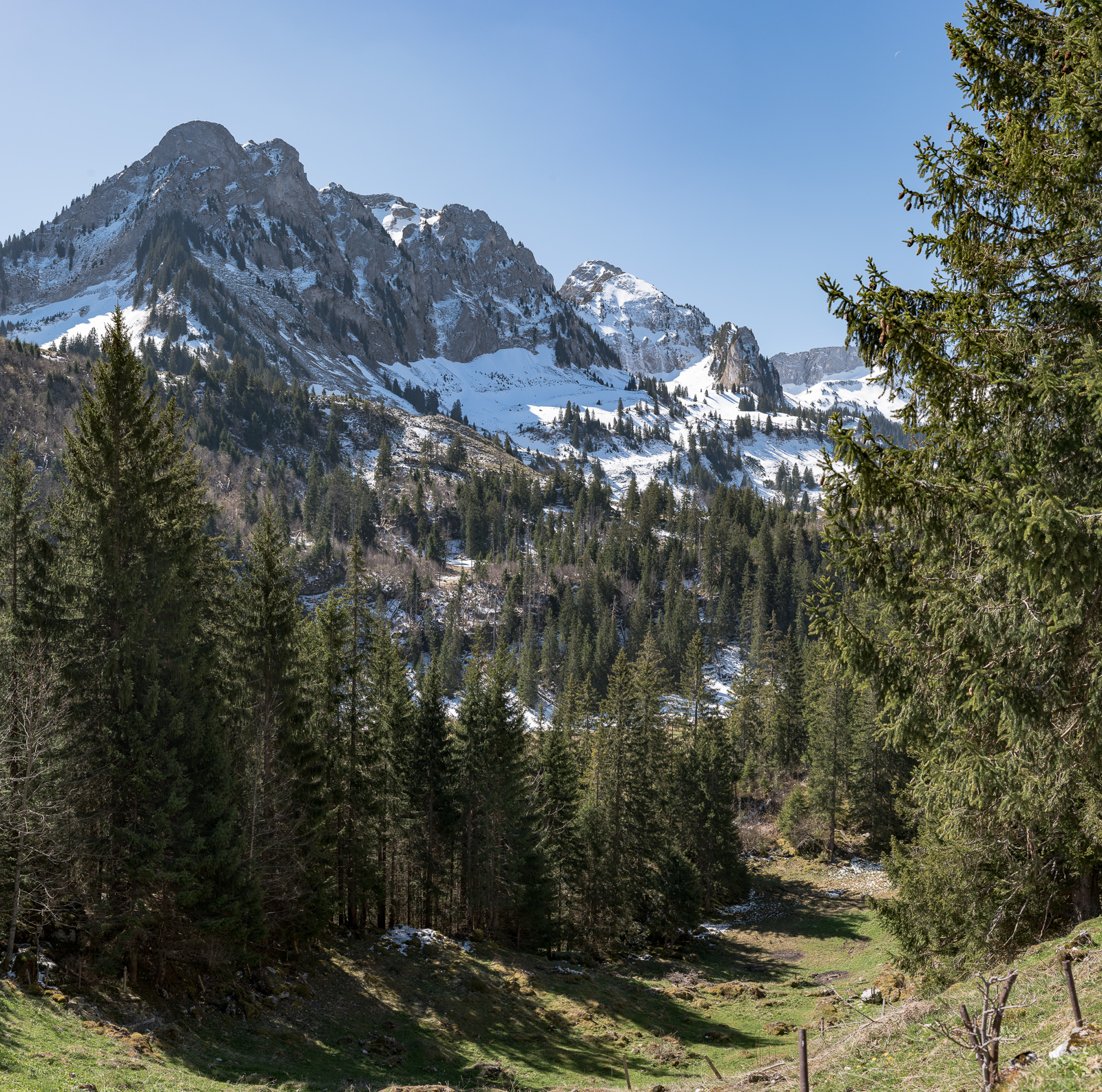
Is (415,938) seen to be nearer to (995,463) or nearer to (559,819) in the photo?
(559,819)

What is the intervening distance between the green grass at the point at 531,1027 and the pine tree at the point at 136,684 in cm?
243

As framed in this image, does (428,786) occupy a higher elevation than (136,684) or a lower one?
lower

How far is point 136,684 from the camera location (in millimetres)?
17812

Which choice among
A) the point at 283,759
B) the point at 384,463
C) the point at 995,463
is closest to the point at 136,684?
the point at 283,759

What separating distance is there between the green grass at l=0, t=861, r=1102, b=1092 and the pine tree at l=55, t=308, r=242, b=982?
7.96ft

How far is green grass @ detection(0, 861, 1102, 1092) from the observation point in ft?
34.6

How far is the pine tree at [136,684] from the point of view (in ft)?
55.7

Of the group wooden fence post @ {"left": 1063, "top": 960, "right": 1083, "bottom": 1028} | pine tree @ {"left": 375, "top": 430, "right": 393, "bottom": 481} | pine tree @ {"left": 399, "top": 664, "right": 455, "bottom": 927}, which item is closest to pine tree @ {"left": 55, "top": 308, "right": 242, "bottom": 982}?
pine tree @ {"left": 399, "top": 664, "right": 455, "bottom": 927}

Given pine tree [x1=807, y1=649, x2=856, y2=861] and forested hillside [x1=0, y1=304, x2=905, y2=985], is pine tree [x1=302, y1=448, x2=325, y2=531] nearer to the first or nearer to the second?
forested hillside [x1=0, y1=304, x2=905, y2=985]

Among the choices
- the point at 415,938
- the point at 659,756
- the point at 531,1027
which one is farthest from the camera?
the point at 659,756

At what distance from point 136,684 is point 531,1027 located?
1687 cm

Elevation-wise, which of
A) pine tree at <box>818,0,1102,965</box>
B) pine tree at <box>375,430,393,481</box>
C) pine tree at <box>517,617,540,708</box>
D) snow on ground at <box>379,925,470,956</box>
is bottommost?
snow on ground at <box>379,925,470,956</box>

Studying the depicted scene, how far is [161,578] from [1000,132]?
19.1 metres

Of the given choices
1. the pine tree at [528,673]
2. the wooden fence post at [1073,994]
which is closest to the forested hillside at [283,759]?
the wooden fence post at [1073,994]
